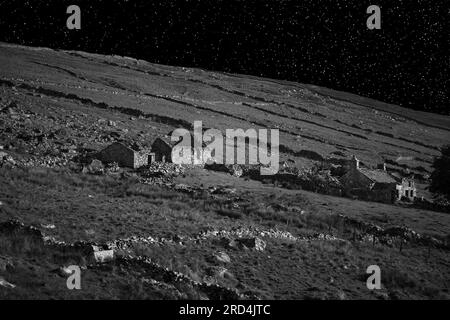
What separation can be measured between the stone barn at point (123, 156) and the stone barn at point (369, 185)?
19.1m

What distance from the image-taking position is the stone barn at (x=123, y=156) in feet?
124

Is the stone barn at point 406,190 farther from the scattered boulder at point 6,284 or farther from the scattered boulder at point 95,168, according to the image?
the scattered boulder at point 6,284

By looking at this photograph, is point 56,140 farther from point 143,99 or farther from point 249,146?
point 143,99

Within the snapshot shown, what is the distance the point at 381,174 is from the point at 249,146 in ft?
68.7

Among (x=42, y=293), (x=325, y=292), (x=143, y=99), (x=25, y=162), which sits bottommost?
(x=325, y=292)

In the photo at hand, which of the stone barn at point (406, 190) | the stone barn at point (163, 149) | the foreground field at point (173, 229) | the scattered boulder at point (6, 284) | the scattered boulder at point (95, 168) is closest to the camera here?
the scattered boulder at point (6, 284)

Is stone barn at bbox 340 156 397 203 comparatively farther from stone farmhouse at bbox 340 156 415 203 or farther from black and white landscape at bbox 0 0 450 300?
black and white landscape at bbox 0 0 450 300

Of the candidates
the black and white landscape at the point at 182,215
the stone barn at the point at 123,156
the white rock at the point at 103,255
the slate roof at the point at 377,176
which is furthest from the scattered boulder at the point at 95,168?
the slate roof at the point at 377,176

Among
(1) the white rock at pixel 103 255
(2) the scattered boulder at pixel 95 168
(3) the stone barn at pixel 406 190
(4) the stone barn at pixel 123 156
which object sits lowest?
(3) the stone barn at pixel 406 190

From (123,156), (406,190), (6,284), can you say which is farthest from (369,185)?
(6,284)

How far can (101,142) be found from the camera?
145ft

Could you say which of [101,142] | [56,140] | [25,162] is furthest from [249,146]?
[25,162]

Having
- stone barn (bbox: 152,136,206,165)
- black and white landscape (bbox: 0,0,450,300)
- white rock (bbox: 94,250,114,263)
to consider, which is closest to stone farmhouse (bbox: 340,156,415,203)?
black and white landscape (bbox: 0,0,450,300)

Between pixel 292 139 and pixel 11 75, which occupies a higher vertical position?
pixel 11 75
